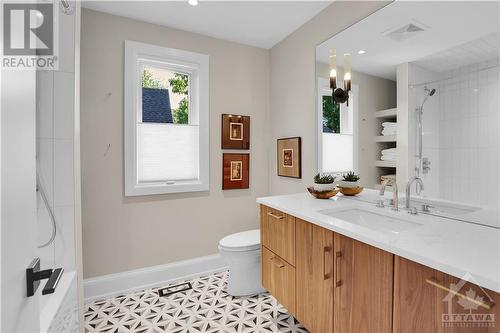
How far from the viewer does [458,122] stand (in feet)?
4.49

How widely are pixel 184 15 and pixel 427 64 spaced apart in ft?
6.53

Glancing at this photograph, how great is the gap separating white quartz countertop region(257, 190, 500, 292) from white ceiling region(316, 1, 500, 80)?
87cm

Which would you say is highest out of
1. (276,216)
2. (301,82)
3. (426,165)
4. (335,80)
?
(301,82)

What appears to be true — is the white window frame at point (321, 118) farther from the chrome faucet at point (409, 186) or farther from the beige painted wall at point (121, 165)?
the beige painted wall at point (121, 165)

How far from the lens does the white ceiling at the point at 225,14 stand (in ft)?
7.05

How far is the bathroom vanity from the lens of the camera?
823mm

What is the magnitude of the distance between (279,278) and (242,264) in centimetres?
48

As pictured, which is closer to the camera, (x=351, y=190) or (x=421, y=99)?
(x=421, y=99)

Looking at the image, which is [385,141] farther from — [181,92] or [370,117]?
[181,92]

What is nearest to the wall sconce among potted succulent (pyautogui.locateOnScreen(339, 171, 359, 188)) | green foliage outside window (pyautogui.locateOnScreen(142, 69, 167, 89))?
potted succulent (pyautogui.locateOnScreen(339, 171, 359, 188))

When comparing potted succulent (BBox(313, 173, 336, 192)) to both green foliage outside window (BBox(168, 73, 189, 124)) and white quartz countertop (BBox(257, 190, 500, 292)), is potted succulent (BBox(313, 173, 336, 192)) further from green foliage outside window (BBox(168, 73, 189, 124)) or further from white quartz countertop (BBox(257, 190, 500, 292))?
green foliage outside window (BBox(168, 73, 189, 124))

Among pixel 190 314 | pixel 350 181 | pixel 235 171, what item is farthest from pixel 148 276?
pixel 350 181

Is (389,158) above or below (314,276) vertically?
above

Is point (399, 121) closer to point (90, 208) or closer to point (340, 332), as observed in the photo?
point (340, 332)
